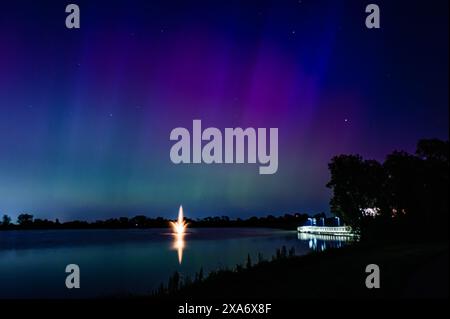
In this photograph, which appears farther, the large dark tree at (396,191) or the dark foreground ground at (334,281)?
the large dark tree at (396,191)

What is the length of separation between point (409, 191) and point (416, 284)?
112 ft

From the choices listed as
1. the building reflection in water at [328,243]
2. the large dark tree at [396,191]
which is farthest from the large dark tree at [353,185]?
the building reflection in water at [328,243]

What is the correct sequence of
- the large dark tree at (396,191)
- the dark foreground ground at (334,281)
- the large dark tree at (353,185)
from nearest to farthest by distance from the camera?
the dark foreground ground at (334,281) < the large dark tree at (396,191) < the large dark tree at (353,185)

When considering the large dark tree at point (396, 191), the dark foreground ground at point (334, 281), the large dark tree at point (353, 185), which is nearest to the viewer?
the dark foreground ground at point (334, 281)

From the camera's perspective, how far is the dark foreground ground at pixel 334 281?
13312 millimetres

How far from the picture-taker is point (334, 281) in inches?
617

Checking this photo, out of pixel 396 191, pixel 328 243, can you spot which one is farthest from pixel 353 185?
pixel 328 243

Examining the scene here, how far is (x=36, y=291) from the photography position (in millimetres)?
30953

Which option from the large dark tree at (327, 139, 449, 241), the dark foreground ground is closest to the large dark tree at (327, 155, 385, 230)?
the large dark tree at (327, 139, 449, 241)

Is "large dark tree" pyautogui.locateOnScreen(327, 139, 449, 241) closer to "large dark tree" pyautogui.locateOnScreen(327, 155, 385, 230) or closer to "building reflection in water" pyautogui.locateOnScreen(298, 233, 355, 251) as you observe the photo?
"large dark tree" pyautogui.locateOnScreen(327, 155, 385, 230)

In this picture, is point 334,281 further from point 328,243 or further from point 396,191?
point 328,243

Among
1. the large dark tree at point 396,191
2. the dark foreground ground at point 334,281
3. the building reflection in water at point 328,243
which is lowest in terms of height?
the building reflection in water at point 328,243

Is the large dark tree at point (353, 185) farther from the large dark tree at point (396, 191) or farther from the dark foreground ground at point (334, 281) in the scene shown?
the dark foreground ground at point (334, 281)
